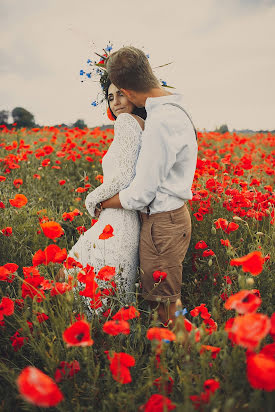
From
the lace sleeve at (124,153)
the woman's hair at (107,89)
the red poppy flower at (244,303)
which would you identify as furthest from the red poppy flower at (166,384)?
the woman's hair at (107,89)

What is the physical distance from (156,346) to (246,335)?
342 mm

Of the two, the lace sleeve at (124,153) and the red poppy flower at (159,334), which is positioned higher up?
the lace sleeve at (124,153)

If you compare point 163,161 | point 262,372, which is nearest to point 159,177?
point 163,161

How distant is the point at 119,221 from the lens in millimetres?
1979

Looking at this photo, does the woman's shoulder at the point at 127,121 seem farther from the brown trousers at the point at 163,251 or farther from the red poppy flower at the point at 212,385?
the red poppy flower at the point at 212,385

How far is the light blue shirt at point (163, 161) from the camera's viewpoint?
1714 mm

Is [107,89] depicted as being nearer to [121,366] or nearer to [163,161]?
[163,161]

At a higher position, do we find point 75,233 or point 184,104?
point 184,104

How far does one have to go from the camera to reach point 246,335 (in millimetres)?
835

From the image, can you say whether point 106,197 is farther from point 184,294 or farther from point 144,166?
point 184,294

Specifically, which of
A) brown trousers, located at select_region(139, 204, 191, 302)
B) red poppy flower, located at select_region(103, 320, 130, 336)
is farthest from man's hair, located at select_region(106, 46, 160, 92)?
red poppy flower, located at select_region(103, 320, 130, 336)

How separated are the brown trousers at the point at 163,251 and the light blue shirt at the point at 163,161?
0.08 m

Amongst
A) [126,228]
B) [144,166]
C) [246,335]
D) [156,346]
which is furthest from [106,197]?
[246,335]

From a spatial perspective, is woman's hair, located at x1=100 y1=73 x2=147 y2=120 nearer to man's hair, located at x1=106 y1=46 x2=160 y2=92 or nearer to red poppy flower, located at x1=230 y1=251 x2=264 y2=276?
man's hair, located at x1=106 y1=46 x2=160 y2=92
